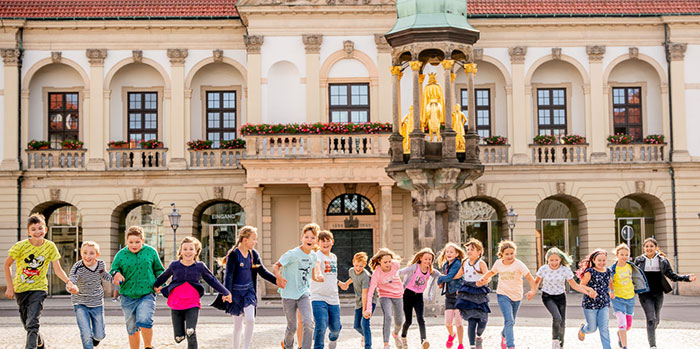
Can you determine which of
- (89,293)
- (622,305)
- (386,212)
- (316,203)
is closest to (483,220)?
(386,212)

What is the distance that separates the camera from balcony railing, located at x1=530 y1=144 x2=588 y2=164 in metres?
37.0

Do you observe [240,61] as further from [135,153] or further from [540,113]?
[540,113]

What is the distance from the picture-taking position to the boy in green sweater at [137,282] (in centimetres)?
1345

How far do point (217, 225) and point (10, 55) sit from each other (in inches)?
A: 384

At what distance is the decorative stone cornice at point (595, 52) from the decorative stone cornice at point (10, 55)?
20.9 m

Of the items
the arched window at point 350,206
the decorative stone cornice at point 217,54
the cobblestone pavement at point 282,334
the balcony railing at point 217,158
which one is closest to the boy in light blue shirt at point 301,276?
the cobblestone pavement at point 282,334

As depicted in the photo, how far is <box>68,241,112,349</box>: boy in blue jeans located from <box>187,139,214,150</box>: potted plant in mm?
23148

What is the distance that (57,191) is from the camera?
36.8 meters

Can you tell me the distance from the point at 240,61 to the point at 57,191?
8167 mm

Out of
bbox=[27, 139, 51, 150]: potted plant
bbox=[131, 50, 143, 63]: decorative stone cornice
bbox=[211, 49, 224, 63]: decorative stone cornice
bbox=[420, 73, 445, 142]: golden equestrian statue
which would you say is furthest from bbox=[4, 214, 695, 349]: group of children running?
bbox=[131, 50, 143, 63]: decorative stone cornice

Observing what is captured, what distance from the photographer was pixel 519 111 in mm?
37281

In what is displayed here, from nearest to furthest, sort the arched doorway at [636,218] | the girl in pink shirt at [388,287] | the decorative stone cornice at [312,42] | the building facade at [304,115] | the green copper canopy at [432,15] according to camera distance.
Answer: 1. the girl in pink shirt at [388,287]
2. the green copper canopy at [432,15]
3. the decorative stone cornice at [312,42]
4. the building facade at [304,115]
5. the arched doorway at [636,218]

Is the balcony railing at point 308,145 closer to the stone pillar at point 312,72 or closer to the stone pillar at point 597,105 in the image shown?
the stone pillar at point 312,72

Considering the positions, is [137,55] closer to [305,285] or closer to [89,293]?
[89,293]
